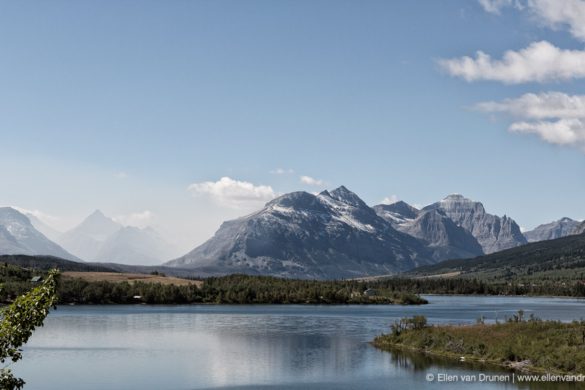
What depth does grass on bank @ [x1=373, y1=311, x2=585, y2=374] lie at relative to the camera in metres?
93.4

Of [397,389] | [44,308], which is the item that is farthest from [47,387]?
[44,308]

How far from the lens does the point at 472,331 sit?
390ft

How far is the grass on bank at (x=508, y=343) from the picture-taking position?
307 feet

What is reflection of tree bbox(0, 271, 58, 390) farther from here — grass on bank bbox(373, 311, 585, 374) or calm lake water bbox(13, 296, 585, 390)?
grass on bank bbox(373, 311, 585, 374)

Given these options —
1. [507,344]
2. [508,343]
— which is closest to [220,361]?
[507,344]

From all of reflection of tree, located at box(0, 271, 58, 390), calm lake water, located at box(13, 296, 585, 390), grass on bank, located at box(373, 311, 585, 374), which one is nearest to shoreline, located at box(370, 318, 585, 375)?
grass on bank, located at box(373, 311, 585, 374)

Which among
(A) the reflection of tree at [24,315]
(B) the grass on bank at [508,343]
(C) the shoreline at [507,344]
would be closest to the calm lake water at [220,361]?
(C) the shoreline at [507,344]

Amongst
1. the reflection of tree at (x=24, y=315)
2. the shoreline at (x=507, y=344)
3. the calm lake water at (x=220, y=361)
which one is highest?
the reflection of tree at (x=24, y=315)

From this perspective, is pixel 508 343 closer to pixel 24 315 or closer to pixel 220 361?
pixel 220 361

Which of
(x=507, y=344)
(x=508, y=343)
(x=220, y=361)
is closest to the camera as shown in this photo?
(x=507, y=344)

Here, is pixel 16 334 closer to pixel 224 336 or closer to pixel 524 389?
pixel 524 389

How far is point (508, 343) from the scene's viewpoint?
340 feet

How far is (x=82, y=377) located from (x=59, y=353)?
86.9 ft

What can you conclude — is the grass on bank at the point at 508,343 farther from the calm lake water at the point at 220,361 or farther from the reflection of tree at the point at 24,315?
the reflection of tree at the point at 24,315
